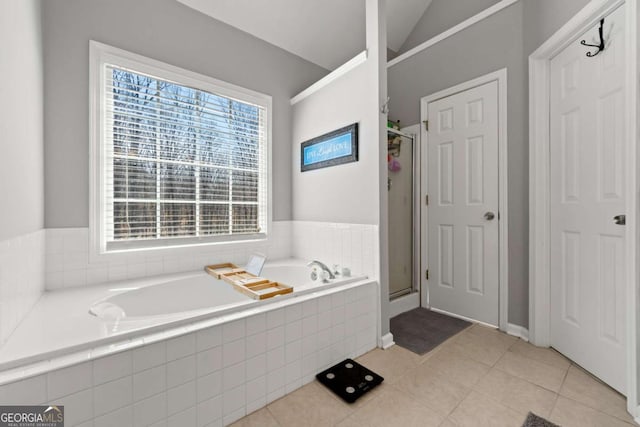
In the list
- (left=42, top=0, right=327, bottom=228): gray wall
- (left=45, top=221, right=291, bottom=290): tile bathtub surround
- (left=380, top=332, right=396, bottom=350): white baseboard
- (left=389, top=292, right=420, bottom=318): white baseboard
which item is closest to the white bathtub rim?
(left=380, top=332, right=396, bottom=350): white baseboard

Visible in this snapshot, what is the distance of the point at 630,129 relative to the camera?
1.27m

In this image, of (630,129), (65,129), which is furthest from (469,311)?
(65,129)

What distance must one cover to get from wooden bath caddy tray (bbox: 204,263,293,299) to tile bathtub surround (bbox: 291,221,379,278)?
0.67 metres

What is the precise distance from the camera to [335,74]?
228cm

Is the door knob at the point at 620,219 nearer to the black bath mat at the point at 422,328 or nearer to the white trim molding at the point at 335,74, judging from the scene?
the black bath mat at the point at 422,328

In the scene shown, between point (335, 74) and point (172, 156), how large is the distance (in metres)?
1.50

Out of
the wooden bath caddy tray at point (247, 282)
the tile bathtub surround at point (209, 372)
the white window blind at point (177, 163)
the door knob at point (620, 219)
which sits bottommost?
the tile bathtub surround at point (209, 372)

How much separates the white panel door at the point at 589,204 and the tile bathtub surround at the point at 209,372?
54.9 inches

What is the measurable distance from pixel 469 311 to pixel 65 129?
338 cm

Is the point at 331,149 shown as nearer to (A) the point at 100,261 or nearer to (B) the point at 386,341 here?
(B) the point at 386,341

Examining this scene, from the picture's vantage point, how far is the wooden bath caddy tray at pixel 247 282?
1554mm

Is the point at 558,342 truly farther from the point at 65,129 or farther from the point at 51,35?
the point at 51,35

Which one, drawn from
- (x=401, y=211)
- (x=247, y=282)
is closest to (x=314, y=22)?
(x=401, y=211)

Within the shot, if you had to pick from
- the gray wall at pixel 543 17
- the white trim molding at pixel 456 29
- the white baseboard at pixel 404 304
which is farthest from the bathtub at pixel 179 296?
the white trim molding at pixel 456 29
